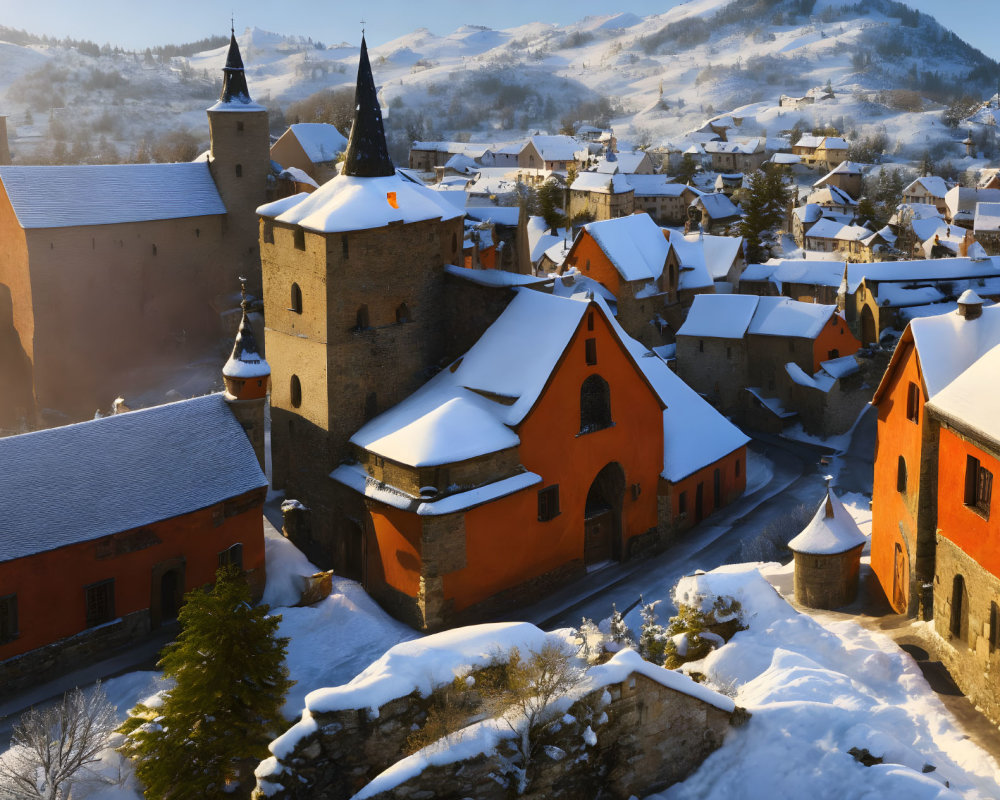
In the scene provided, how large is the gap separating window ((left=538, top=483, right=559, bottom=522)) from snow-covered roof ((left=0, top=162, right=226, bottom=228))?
3182 cm

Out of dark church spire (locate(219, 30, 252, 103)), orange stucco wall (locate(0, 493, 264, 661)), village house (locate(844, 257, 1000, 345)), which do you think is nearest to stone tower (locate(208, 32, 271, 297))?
dark church spire (locate(219, 30, 252, 103))

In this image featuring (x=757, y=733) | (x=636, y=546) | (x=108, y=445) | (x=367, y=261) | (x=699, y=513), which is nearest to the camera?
(x=757, y=733)

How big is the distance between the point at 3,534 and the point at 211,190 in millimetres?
35885

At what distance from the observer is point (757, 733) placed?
2083 centimetres

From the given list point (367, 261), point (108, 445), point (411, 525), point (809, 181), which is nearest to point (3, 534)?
point (108, 445)

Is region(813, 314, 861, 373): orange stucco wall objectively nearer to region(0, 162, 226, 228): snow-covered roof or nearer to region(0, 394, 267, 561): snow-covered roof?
region(0, 162, 226, 228): snow-covered roof

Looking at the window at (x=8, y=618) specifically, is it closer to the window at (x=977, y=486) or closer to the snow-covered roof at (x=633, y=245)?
the window at (x=977, y=486)

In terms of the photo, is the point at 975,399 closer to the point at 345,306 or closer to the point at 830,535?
the point at 830,535

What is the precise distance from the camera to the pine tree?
21.5m

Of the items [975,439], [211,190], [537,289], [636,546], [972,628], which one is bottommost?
[636,546]

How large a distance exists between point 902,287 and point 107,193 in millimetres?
51512

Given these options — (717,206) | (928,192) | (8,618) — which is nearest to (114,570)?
(8,618)

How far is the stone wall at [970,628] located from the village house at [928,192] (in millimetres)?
114235

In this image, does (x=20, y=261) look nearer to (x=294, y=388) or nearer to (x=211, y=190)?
(x=211, y=190)
